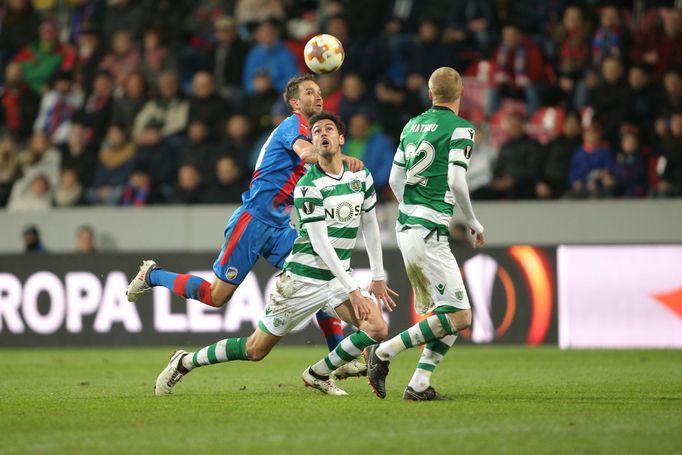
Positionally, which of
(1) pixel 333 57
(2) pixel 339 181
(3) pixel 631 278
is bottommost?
(3) pixel 631 278

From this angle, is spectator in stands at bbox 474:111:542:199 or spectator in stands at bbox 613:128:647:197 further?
spectator in stands at bbox 474:111:542:199

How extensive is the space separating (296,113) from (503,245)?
19.7 ft

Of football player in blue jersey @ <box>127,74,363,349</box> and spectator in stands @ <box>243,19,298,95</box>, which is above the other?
spectator in stands @ <box>243,19,298,95</box>

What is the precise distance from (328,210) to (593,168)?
25.7 feet

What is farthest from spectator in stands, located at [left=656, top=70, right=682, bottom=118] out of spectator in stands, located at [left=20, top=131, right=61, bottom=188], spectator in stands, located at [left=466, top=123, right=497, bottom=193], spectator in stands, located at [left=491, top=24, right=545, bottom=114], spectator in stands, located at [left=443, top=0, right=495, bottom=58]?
spectator in stands, located at [left=20, top=131, right=61, bottom=188]

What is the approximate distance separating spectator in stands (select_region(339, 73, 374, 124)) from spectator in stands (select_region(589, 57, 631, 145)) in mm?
2982

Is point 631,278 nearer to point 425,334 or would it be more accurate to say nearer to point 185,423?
point 425,334

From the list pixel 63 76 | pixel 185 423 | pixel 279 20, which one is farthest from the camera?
pixel 63 76

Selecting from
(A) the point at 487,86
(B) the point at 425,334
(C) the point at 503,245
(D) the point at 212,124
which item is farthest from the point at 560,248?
(B) the point at 425,334

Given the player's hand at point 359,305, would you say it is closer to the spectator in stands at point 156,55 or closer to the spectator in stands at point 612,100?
the spectator in stands at point 612,100

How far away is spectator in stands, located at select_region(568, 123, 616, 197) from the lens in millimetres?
15539

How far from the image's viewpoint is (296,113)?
31.3 ft

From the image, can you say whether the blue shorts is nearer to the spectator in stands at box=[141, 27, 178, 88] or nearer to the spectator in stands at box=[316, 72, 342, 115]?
the spectator in stands at box=[316, 72, 342, 115]

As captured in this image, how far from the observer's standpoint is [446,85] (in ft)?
28.2
